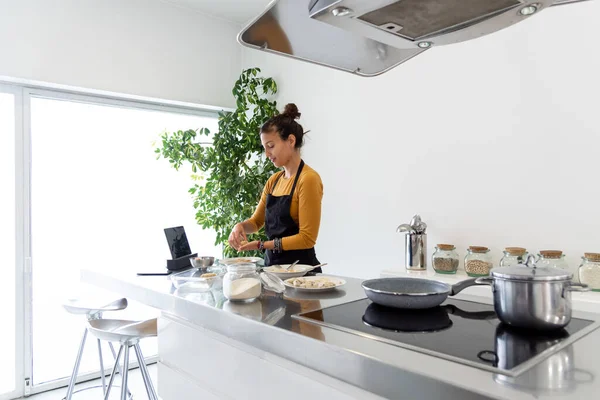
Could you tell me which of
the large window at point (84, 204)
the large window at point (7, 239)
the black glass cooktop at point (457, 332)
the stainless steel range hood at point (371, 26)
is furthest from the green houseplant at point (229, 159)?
the black glass cooktop at point (457, 332)

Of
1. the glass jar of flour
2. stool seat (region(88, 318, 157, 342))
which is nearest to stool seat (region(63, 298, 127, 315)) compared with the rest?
stool seat (region(88, 318, 157, 342))

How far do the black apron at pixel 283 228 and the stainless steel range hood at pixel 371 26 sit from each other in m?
0.93

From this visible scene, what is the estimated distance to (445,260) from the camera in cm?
253

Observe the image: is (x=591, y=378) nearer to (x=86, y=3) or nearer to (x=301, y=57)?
(x=301, y=57)

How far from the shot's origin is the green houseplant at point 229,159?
381 cm

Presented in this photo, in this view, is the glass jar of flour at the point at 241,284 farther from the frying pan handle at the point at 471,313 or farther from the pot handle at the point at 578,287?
the pot handle at the point at 578,287

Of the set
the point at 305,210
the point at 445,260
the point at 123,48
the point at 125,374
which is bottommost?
the point at 125,374

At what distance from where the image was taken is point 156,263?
3799 millimetres

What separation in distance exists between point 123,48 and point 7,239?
1.68 m

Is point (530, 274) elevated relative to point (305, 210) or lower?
lower

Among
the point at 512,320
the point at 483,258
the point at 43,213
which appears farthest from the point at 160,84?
the point at 512,320

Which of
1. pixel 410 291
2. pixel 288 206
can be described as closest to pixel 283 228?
pixel 288 206

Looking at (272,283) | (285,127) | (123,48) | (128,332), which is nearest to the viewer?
(272,283)

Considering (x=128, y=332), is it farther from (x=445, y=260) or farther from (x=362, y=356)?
(x=445, y=260)
